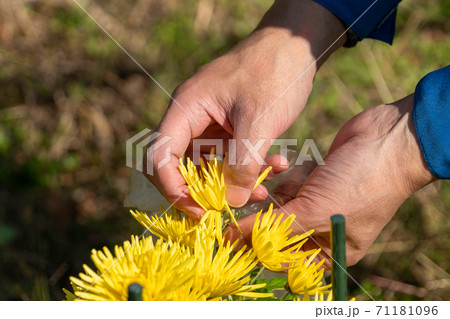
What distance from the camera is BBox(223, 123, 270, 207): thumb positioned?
99 cm

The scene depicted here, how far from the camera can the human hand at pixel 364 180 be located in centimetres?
111

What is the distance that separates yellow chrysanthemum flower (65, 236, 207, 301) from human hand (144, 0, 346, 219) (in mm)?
329

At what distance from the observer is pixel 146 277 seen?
2.08 feet

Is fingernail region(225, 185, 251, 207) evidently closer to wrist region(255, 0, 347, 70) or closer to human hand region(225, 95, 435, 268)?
human hand region(225, 95, 435, 268)

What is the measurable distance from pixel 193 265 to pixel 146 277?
7 cm

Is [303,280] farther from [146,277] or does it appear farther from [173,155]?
[173,155]

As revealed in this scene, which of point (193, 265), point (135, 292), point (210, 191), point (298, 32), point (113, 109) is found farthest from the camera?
point (113, 109)

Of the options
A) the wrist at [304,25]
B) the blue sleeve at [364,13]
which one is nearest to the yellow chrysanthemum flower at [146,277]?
the wrist at [304,25]

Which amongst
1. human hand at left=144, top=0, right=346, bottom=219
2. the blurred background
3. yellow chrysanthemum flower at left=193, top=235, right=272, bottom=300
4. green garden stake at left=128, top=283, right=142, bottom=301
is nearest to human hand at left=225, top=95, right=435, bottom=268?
human hand at left=144, top=0, right=346, bottom=219

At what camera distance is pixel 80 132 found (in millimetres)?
2172

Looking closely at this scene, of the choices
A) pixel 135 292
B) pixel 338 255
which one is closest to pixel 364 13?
pixel 338 255

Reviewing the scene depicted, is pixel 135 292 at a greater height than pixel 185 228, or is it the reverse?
pixel 185 228

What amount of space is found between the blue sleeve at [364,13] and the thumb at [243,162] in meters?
0.42

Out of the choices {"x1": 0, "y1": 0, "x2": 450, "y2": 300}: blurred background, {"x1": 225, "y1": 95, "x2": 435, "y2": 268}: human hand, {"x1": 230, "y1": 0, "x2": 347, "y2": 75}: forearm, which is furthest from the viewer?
{"x1": 0, "y1": 0, "x2": 450, "y2": 300}: blurred background
